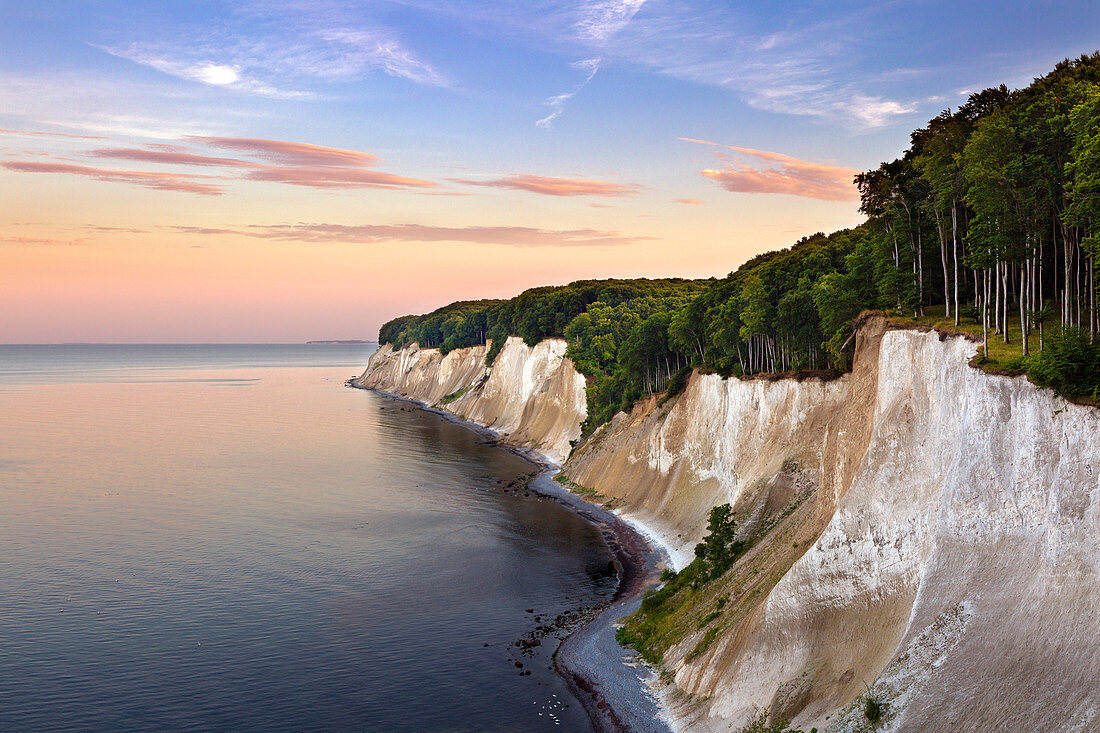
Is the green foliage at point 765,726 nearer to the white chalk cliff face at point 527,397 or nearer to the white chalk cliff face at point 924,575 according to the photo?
the white chalk cliff face at point 924,575

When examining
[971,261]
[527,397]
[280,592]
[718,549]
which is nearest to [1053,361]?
[971,261]

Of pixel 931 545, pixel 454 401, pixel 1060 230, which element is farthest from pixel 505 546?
pixel 454 401

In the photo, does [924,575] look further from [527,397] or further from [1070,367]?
[527,397]

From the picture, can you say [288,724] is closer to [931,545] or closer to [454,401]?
[931,545]

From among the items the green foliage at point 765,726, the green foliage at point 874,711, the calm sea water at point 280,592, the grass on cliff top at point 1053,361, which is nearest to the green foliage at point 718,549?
the calm sea water at point 280,592

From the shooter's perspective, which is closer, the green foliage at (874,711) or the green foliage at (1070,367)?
the green foliage at (1070,367)

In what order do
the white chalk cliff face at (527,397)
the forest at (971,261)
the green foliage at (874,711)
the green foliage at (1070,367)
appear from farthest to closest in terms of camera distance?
the white chalk cliff face at (527,397), the forest at (971,261), the green foliage at (874,711), the green foliage at (1070,367)
